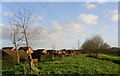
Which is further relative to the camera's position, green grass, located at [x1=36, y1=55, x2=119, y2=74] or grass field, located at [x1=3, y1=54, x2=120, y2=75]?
green grass, located at [x1=36, y1=55, x2=119, y2=74]

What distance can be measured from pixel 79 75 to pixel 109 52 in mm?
61119

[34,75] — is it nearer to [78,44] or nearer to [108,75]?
[108,75]

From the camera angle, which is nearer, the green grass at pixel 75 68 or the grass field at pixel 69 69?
the grass field at pixel 69 69

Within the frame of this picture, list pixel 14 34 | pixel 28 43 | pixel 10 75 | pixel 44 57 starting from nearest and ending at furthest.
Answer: pixel 10 75 < pixel 28 43 < pixel 14 34 < pixel 44 57

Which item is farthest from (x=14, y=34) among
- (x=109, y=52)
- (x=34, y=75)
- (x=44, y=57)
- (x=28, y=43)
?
(x=109, y=52)

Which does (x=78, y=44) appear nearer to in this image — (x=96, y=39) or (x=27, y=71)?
(x=96, y=39)

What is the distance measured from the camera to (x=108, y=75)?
12.6 meters

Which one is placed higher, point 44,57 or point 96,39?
point 96,39

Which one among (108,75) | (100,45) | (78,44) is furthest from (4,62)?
(78,44)

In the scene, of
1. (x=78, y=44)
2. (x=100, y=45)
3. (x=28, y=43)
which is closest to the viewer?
(x=28, y=43)

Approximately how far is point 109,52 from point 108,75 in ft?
197

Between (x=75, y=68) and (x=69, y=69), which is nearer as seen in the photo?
(x=69, y=69)

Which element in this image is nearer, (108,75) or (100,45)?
(108,75)

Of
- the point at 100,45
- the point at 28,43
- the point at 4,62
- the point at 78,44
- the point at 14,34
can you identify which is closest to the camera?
the point at 28,43
